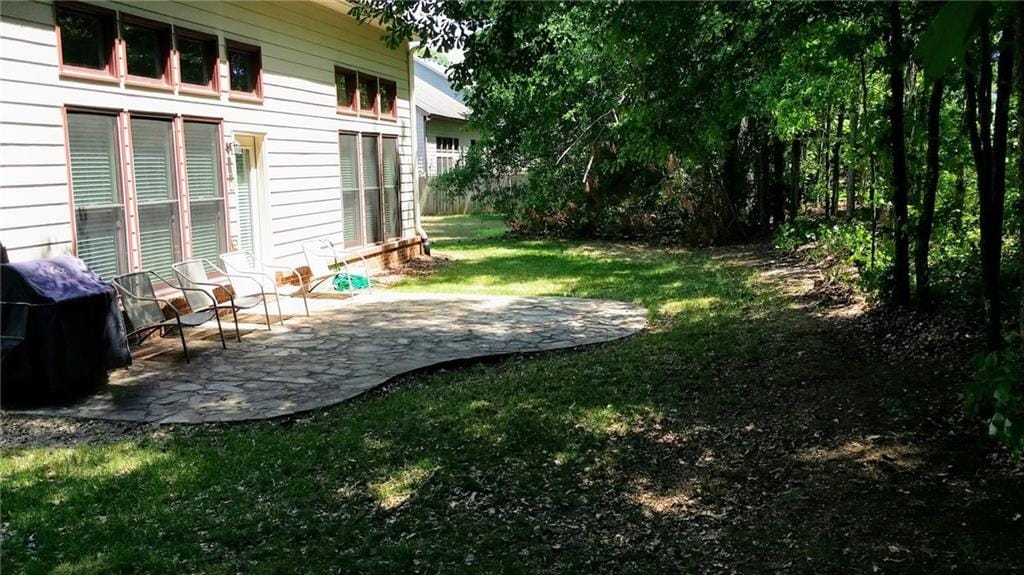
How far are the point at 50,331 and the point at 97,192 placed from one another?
6.33 ft

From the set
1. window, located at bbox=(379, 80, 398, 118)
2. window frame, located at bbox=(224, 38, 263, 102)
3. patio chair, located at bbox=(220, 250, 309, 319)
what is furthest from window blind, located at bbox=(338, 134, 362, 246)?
window frame, located at bbox=(224, 38, 263, 102)

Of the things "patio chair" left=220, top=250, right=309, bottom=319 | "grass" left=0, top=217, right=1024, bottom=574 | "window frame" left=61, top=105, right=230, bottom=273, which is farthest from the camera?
"patio chair" left=220, top=250, right=309, bottom=319

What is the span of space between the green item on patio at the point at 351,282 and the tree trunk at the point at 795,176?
847cm

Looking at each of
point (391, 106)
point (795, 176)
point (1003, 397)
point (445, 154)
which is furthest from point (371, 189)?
point (445, 154)

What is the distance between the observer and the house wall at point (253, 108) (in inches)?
236

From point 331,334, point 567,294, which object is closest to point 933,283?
point 567,294

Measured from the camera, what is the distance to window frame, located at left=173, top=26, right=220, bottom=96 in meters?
7.81

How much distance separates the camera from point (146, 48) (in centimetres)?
748

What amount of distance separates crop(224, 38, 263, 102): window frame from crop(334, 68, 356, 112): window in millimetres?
2092

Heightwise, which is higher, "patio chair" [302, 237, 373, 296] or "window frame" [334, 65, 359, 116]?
"window frame" [334, 65, 359, 116]

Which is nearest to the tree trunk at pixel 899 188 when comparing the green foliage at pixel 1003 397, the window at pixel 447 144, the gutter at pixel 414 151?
the green foliage at pixel 1003 397

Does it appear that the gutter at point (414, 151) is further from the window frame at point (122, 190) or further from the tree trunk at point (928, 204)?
the tree trunk at point (928, 204)

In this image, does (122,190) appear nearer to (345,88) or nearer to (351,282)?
(351,282)

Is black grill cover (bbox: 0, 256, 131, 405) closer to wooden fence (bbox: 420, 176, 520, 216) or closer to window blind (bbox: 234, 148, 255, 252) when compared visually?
window blind (bbox: 234, 148, 255, 252)
